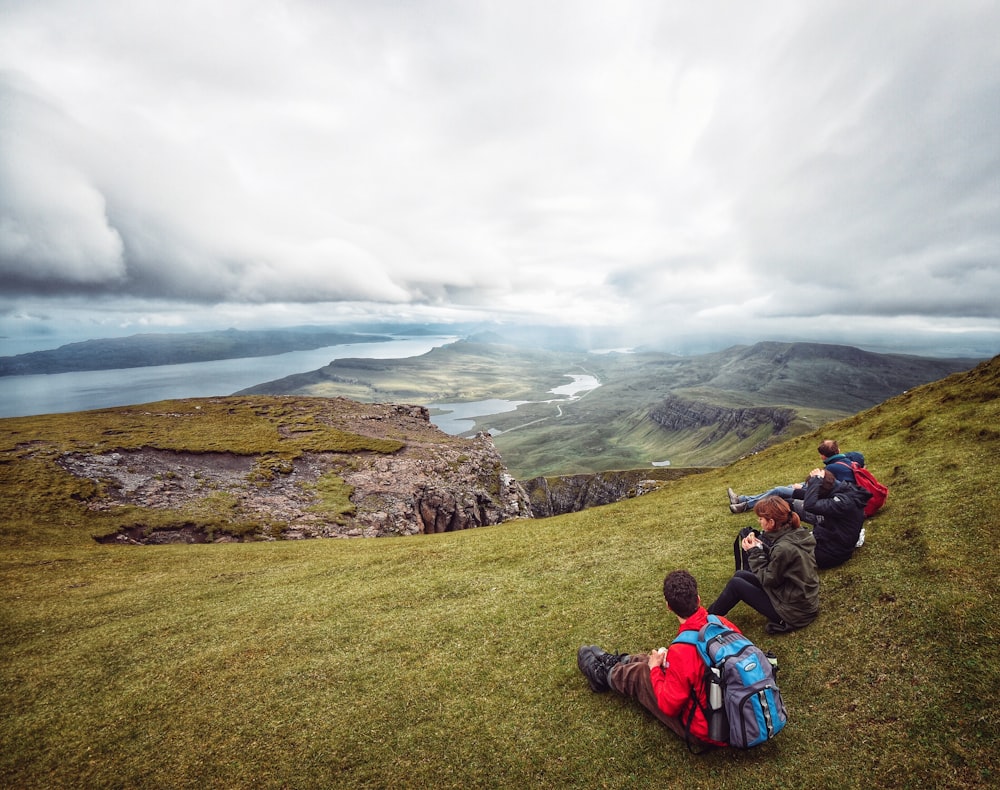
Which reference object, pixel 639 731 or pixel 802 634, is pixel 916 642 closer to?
pixel 802 634

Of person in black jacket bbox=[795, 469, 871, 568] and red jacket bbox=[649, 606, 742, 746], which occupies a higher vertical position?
person in black jacket bbox=[795, 469, 871, 568]

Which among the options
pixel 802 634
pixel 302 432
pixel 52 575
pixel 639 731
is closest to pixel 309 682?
pixel 639 731

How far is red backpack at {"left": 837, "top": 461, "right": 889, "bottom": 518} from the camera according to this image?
47.7 ft

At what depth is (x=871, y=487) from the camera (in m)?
14.6

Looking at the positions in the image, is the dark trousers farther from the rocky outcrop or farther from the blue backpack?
the rocky outcrop

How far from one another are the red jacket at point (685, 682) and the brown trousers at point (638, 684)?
1.46 feet

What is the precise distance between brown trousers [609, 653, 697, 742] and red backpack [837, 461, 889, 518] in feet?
34.3

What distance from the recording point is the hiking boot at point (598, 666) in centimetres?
1058

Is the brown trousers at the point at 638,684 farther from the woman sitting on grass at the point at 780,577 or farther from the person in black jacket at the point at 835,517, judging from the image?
the person in black jacket at the point at 835,517

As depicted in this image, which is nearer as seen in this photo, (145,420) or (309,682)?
(309,682)

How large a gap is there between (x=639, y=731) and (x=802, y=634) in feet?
16.3

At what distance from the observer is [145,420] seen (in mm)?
71438

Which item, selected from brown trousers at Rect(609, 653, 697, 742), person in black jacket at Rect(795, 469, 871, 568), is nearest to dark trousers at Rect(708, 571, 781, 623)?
brown trousers at Rect(609, 653, 697, 742)

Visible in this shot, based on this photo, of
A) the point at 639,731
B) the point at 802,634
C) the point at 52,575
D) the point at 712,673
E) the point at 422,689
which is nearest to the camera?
the point at 712,673
